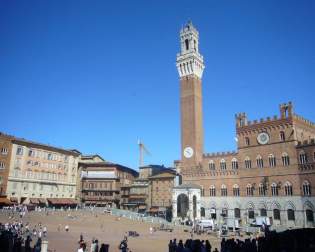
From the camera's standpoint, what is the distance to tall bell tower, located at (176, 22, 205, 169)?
218 feet

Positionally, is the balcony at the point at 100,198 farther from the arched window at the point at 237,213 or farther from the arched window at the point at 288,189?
the arched window at the point at 288,189

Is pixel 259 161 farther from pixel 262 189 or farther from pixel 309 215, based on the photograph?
pixel 309 215

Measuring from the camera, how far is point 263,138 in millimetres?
57094

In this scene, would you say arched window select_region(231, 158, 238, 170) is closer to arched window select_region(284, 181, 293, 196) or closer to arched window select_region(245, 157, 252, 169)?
arched window select_region(245, 157, 252, 169)

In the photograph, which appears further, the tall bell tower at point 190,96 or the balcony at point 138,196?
the balcony at point 138,196

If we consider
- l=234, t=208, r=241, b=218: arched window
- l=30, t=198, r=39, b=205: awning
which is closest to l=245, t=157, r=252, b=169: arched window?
l=234, t=208, r=241, b=218: arched window

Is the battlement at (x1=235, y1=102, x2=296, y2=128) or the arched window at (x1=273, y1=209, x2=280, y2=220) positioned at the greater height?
the battlement at (x1=235, y1=102, x2=296, y2=128)

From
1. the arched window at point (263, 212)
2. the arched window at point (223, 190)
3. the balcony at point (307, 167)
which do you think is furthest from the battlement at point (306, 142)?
the arched window at point (223, 190)

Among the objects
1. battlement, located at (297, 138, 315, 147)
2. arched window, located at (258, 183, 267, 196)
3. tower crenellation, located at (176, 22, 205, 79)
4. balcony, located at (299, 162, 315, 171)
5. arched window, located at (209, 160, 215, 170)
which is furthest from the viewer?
tower crenellation, located at (176, 22, 205, 79)

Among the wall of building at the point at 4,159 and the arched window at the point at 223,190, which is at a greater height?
the wall of building at the point at 4,159

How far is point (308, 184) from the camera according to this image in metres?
49.4

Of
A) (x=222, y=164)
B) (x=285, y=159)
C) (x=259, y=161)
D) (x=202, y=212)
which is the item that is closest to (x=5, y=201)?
(x=202, y=212)

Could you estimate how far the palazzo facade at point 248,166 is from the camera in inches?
1996

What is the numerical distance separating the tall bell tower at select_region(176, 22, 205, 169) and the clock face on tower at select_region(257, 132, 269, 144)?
514 inches
